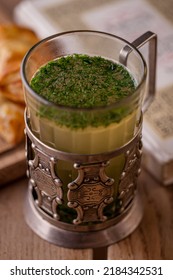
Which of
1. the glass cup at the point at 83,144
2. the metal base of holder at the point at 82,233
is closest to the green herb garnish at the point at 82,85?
the glass cup at the point at 83,144

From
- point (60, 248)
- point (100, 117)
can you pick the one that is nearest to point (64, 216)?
point (60, 248)

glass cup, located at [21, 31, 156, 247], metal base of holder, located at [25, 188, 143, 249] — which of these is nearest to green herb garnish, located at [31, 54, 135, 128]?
glass cup, located at [21, 31, 156, 247]

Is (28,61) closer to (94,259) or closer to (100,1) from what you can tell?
(94,259)

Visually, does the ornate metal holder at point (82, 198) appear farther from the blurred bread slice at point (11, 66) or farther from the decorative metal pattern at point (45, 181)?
the blurred bread slice at point (11, 66)

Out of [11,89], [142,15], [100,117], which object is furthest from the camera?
[142,15]

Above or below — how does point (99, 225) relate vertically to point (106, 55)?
below

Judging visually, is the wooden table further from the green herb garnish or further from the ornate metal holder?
the green herb garnish

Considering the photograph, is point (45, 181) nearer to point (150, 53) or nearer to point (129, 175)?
point (129, 175)

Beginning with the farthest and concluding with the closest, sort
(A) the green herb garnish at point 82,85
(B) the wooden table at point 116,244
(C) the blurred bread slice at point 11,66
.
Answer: (C) the blurred bread slice at point 11,66 < (B) the wooden table at point 116,244 < (A) the green herb garnish at point 82,85
